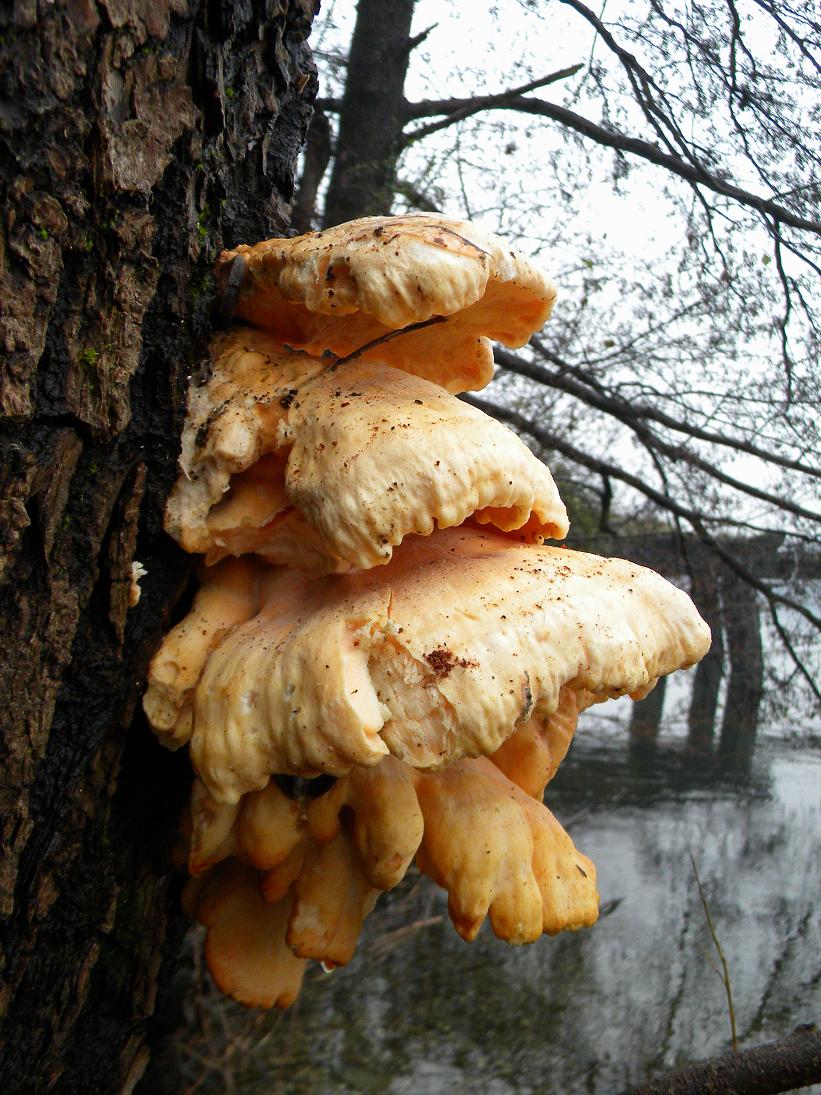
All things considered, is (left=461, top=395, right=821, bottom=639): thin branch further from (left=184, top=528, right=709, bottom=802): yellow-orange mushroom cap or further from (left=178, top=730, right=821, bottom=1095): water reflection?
(left=184, top=528, right=709, bottom=802): yellow-orange mushroom cap

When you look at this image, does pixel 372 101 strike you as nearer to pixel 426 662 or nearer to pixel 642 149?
pixel 642 149

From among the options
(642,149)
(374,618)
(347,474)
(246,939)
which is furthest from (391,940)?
(642,149)

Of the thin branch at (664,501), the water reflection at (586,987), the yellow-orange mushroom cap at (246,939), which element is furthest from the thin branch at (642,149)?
the yellow-orange mushroom cap at (246,939)

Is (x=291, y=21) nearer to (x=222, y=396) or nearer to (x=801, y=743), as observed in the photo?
(x=222, y=396)

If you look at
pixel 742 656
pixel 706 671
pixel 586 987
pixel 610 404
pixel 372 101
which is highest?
pixel 372 101

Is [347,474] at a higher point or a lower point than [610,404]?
lower

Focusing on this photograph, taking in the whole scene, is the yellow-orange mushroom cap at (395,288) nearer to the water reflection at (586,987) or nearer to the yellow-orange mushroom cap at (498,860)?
the yellow-orange mushroom cap at (498,860)

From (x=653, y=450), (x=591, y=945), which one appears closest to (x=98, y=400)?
(x=591, y=945)
